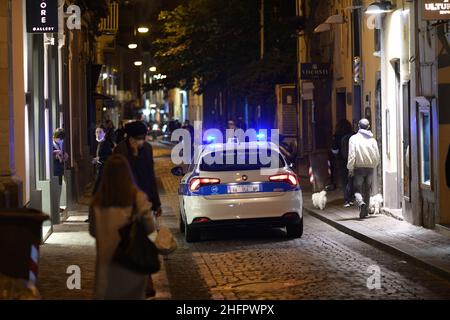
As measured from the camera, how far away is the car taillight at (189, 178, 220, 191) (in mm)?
15039

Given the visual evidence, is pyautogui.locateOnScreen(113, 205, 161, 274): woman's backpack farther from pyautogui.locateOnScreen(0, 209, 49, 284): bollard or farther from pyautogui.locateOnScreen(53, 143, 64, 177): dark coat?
pyautogui.locateOnScreen(53, 143, 64, 177): dark coat

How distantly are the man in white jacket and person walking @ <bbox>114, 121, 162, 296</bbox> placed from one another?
8.07 m

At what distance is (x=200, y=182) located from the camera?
49.4 feet

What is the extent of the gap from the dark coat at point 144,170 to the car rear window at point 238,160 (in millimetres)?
4412

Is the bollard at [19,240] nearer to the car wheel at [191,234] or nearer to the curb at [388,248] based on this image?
the curb at [388,248]

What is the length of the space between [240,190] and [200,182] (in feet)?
2.11

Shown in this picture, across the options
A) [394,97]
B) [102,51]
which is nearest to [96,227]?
[394,97]

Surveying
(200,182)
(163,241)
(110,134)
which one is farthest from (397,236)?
(110,134)

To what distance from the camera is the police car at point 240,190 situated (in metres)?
15.1

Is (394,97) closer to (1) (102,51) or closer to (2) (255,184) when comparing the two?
(2) (255,184)

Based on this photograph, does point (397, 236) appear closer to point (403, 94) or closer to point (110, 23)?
point (403, 94)

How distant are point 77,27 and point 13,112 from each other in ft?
39.0

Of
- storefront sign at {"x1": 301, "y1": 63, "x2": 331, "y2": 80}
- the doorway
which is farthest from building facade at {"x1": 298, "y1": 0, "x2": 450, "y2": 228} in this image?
storefront sign at {"x1": 301, "y1": 63, "x2": 331, "y2": 80}

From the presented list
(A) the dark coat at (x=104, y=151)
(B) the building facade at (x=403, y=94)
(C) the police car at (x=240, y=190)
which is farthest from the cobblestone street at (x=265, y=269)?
(A) the dark coat at (x=104, y=151)
